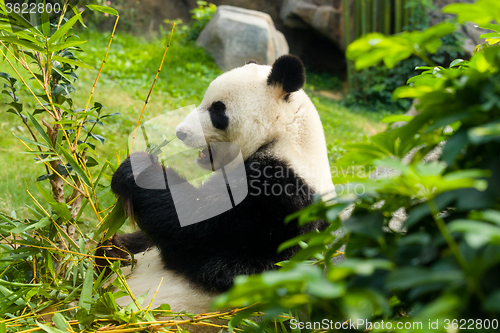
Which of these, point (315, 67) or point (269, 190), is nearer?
point (269, 190)

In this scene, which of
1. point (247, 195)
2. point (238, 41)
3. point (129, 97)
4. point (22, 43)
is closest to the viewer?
point (22, 43)

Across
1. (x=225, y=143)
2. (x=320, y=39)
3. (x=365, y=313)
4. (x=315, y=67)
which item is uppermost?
(x=365, y=313)

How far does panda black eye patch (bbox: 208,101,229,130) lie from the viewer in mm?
2207

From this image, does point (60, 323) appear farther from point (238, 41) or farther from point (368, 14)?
point (368, 14)

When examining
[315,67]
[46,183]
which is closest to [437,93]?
[46,183]

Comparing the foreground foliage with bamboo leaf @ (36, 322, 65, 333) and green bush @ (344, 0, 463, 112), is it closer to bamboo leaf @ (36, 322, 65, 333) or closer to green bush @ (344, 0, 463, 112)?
bamboo leaf @ (36, 322, 65, 333)

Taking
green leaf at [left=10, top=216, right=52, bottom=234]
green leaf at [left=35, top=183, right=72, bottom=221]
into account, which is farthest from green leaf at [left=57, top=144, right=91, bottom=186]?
green leaf at [left=10, top=216, right=52, bottom=234]

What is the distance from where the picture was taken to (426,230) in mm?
658

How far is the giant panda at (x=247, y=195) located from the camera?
1838 millimetres

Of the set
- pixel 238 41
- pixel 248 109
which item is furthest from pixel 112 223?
pixel 238 41

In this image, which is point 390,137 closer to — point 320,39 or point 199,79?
point 199,79

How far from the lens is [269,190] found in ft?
6.03

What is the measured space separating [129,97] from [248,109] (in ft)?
13.4

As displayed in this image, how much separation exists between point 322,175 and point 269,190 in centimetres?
36
